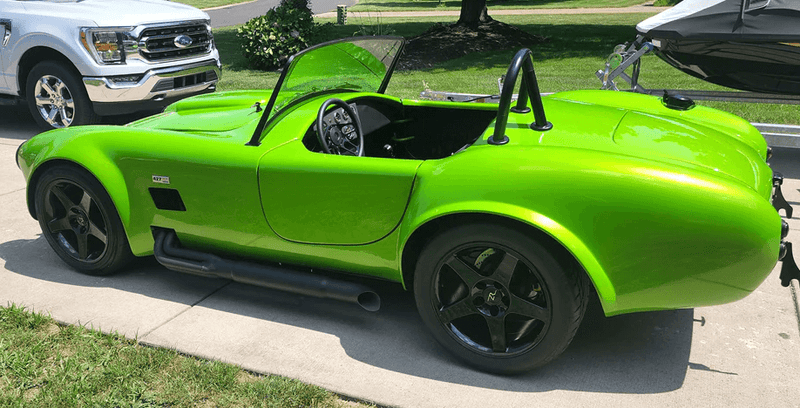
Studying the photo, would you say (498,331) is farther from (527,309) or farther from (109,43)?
(109,43)

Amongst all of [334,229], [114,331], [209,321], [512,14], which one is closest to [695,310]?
[334,229]

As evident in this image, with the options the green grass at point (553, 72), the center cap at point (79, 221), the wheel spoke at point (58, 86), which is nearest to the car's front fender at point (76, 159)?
the center cap at point (79, 221)

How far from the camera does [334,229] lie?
3.21 metres

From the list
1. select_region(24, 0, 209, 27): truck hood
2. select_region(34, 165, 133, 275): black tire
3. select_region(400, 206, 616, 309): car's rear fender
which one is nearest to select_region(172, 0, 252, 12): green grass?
select_region(24, 0, 209, 27): truck hood

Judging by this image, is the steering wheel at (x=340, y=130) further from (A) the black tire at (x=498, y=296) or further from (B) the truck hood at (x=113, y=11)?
(B) the truck hood at (x=113, y=11)

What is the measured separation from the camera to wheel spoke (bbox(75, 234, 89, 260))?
156 inches

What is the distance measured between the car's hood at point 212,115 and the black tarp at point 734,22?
12.7 feet

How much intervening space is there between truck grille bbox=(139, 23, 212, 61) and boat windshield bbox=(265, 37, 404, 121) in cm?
402

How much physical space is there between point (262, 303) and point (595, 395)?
1.83 metres

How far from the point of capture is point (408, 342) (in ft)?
10.9

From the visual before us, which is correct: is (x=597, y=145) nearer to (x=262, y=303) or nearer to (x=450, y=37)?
(x=262, y=303)

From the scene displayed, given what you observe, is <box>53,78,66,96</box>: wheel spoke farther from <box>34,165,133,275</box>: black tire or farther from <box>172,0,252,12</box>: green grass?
<box>172,0,252,12</box>: green grass

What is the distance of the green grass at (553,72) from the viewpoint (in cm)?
966

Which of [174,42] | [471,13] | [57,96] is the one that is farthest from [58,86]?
[471,13]
